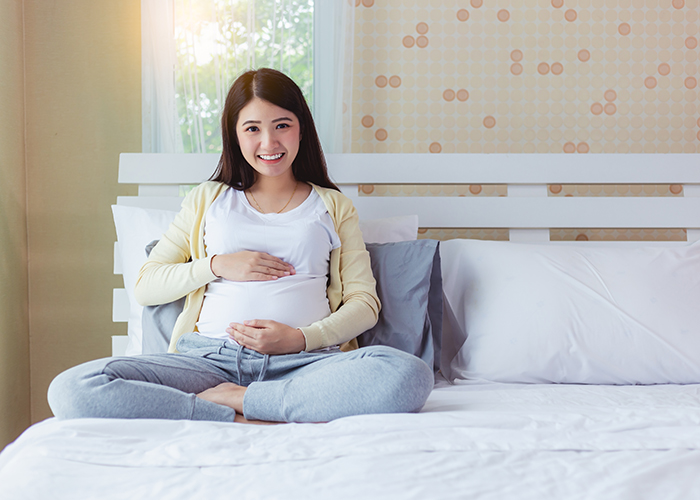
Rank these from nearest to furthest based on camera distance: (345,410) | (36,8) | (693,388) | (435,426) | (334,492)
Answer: (334,492), (435,426), (345,410), (693,388), (36,8)

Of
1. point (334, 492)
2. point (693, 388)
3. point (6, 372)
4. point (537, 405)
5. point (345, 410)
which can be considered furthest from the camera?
point (6, 372)

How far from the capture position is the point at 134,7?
181 cm

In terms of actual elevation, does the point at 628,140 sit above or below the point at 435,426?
above

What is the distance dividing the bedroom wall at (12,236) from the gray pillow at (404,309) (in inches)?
25.2

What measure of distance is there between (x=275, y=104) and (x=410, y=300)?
1.88 feet

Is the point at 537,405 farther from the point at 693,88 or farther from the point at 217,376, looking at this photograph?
the point at 693,88

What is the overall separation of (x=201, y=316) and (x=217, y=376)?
0.68 ft

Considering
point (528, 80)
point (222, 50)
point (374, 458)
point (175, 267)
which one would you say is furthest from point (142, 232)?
point (528, 80)

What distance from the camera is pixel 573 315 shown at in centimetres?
126

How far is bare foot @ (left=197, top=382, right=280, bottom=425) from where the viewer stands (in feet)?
3.07

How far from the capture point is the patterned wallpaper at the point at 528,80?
70.8 inches

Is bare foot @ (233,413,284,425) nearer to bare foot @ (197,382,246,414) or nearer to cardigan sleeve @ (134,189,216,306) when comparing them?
bare foot @ (197,382,246,414)

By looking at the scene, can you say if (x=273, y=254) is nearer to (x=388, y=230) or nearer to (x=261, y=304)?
(x=261, y=304)

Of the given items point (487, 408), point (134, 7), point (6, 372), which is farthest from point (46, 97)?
point (487, 408)
